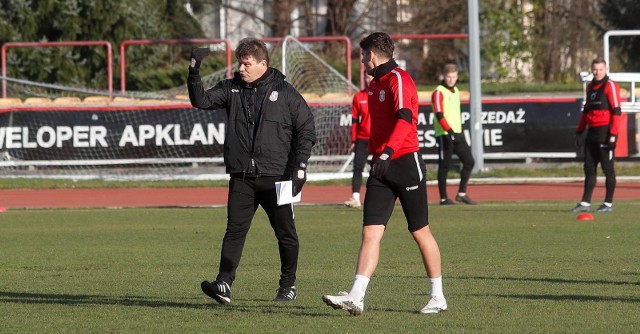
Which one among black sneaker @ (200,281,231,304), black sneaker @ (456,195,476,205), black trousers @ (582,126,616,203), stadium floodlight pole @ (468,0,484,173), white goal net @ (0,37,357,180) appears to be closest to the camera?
black sneaker @ (200,281,231,304)

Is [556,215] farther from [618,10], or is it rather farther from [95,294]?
[618,10]

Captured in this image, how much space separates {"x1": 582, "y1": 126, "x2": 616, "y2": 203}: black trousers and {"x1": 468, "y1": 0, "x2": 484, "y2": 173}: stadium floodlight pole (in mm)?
8392

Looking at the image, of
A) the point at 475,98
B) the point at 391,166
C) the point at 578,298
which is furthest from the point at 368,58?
the point at 475,98

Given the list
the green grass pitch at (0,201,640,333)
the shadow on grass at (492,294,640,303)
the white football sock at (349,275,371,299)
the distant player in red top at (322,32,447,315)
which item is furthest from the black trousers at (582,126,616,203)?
the white football sock at (349,275,371,299)

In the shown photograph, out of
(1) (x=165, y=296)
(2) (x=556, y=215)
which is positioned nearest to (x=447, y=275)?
(1) (x=165, y=296)

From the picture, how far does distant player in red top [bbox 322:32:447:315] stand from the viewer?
8.64 meters

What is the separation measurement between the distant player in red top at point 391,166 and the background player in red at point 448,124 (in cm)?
975

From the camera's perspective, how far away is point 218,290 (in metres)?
9.08

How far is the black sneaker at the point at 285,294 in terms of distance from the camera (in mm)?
9656

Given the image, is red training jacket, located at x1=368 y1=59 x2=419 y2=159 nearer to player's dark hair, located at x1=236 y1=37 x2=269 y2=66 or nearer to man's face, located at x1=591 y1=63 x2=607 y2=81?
player's dark hair, located at x1=236 y1=37 x2=269 y2=66

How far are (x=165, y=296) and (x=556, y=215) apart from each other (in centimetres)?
895

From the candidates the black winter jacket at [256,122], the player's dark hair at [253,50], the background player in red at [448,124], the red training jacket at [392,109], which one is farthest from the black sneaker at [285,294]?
the background player in red at [448,124]

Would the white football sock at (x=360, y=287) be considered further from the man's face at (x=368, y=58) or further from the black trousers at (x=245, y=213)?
the man's face at (x=368, y=58)

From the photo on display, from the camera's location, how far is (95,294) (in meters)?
10.1
